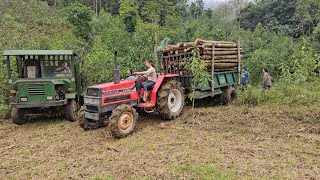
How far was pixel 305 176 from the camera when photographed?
4609mm

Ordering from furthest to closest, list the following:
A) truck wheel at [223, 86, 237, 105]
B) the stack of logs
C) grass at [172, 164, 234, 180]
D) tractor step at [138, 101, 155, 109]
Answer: truck wheel at [223, 86, 237, 105] < the stack of logs < tractor step at [138, 101, 155, 109] < grass at [172, 164, 234, 180]

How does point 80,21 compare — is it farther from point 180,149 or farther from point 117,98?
point 180,149

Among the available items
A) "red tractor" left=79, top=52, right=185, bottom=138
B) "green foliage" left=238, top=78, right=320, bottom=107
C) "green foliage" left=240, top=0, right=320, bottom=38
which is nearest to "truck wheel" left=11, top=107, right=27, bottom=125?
"red tractor" left=79, top=52, right=185, bottom=138

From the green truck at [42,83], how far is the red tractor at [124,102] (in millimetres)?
1585

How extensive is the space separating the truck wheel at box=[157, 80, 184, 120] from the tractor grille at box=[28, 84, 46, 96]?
3.29 meters

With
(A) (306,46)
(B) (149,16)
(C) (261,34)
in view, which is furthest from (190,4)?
(A) (306,46)

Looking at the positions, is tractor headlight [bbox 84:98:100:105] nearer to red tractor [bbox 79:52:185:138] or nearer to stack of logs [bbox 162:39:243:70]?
red tractor [bbox 79:52:185:138]

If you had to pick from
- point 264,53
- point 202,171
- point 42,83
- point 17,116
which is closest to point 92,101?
point 42,83

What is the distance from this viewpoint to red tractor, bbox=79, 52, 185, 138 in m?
6.80

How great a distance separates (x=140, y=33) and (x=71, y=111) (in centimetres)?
671

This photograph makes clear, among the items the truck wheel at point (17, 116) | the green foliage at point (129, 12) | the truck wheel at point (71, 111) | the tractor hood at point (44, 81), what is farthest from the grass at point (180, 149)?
the green foliage at point (129, 12)

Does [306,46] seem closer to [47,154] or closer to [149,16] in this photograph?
[47,154]

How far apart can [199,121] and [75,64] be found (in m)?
4.33

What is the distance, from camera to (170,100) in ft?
27.3
